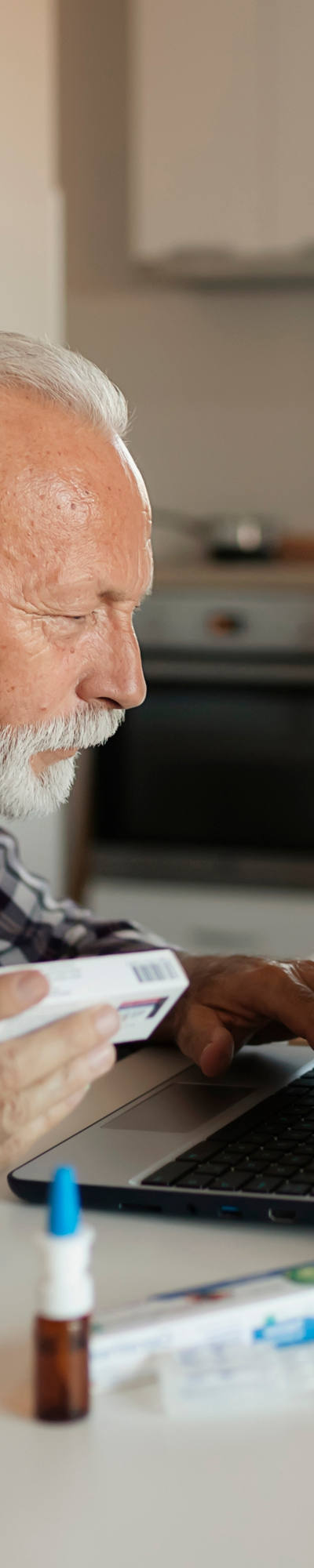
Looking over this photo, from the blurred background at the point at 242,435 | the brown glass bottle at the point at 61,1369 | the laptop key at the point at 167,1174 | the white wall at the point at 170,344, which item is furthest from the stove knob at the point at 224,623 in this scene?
the brown glass bottle at the point at 61,1369

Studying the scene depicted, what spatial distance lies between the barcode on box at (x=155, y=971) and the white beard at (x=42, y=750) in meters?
0.28

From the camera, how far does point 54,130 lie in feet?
11.6

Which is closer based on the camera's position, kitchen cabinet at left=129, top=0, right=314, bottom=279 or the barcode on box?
the barcode on box

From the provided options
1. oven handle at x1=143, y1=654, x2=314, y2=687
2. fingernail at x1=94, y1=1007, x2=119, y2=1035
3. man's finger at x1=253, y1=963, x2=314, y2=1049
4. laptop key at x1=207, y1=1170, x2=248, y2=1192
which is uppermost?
oven handle at x1=143, y1=654, x2=314, y2=687

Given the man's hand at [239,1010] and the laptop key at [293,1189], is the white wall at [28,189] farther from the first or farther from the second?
the laptop key at [293,1189]

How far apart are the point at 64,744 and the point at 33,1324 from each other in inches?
20.5

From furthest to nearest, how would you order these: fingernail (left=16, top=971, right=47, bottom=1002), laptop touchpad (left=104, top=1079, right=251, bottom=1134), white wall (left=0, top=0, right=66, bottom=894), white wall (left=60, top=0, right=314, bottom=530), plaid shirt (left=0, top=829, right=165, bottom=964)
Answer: white wall (left=60, top=0, right=314, bottom=530) → white wall (left=0, top=0, right=66, bottom=894) → plaid shirt (left=0, top=829, right=165, bottom=964) → laptop touchpad (left=104, top=1079, right=251, bottom=1134) → fingernail (left=16, top=971, right=47, bottom=1002)

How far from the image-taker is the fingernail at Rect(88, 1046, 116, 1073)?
77cm

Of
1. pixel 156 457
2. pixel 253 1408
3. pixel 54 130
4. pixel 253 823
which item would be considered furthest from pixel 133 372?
pixel 253 1408

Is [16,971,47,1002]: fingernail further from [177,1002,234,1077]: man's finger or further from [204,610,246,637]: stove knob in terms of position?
[204,610,246,637]: stove knob

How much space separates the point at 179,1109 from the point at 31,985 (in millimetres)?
304

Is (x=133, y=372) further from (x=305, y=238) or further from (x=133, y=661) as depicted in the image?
(x=133, y=661)

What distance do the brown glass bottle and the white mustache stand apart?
0.50 metres

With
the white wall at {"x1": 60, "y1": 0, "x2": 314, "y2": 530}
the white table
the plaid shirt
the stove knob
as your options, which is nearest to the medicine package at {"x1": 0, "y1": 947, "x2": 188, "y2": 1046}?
the white table
